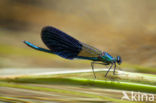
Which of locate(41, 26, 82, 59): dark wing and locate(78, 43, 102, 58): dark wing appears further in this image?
locate(78, 43, 102, 58): dark wing

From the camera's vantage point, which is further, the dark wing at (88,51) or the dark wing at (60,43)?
the dark wing at (88,51)

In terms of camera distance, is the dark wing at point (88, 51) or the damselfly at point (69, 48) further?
the dark wing at point (88, 51)

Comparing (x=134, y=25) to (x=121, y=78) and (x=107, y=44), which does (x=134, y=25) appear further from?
(x=121, y=78)

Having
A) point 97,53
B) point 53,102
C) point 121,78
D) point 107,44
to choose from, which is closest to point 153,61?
point 107,44

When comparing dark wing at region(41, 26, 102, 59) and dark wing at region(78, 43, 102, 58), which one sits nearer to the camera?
dark wing at region(41, 26, 102, 59)

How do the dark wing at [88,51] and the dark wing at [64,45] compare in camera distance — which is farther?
the dark wing at [88,51]

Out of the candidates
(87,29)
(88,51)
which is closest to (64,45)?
(88,51)

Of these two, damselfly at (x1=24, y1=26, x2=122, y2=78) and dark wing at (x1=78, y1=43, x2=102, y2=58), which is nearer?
damselfly at (x1=24, y1=26, x2=122, y2=78)
